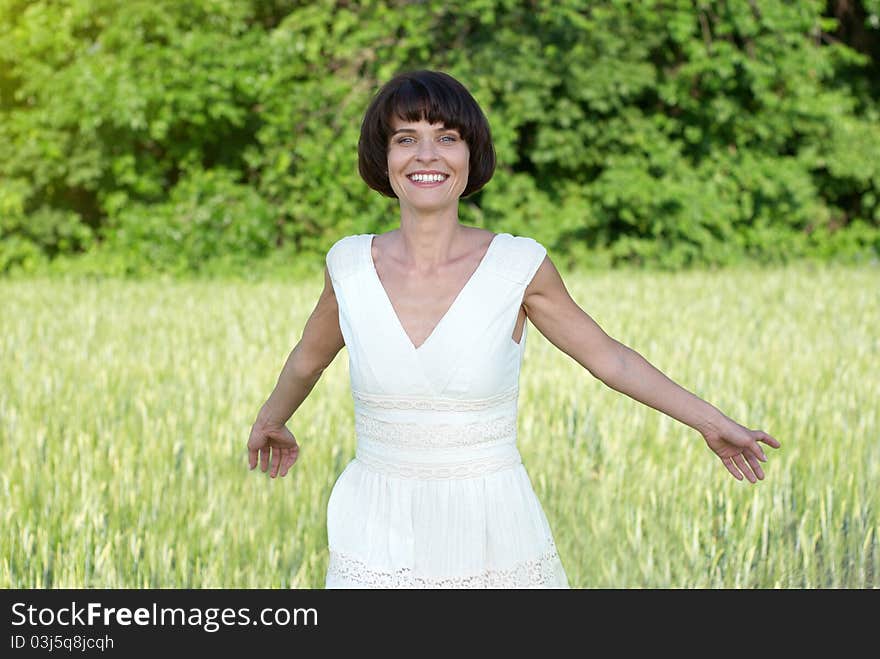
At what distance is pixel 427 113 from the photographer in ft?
6.88

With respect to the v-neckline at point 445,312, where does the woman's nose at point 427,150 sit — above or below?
above

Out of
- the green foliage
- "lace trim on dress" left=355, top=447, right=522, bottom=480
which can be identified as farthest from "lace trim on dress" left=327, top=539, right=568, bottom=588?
the green foliage

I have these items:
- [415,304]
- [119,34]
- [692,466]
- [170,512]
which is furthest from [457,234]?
[119,34]

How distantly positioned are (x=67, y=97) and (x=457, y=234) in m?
12.1

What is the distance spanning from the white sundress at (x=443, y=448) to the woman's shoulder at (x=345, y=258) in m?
0.03

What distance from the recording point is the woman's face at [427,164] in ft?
6.85

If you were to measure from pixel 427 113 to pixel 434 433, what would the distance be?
2.03 feet

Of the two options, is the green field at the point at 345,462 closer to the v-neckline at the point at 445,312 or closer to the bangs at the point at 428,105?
the v-neckline at the point at 445,312

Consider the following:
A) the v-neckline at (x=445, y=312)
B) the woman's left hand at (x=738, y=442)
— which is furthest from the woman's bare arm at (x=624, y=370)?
the v-neckline at (x=445, y=312)

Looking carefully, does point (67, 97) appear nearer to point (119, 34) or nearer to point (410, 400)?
point (119, 34)

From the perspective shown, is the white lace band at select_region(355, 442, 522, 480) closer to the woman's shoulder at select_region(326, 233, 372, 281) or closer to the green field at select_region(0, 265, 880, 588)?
the woman's shoulder at select_region(326, 233, 372, 281)

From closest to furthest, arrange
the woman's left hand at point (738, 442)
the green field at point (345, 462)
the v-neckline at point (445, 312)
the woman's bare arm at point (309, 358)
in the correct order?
the v-neckline at point (445, 312) < the woman's left hand at point (738, 442) < the woman's bare arm at point (309, 358) < the green field at point (345, 462)

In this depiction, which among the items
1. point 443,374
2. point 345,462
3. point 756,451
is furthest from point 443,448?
point 345,462

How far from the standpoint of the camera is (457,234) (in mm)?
2150
